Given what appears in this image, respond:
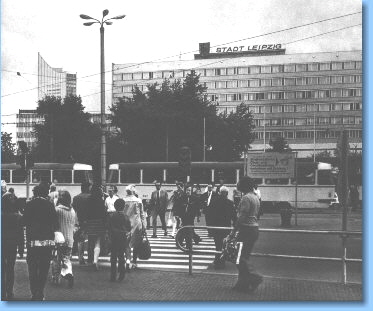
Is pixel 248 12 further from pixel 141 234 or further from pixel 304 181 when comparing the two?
pixel 304 181

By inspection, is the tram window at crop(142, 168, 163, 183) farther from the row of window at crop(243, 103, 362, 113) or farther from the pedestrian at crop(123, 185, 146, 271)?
the pedestrian at crop(123, 185, 146, 271)

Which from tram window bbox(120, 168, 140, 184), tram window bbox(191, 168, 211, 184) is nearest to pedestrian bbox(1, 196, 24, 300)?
tram window bbox(191, 168, 211, 184)

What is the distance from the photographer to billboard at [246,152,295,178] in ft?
78.4

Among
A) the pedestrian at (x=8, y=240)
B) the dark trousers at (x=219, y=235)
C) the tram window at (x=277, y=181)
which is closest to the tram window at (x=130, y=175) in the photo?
the tram window at (x=277, y=181)

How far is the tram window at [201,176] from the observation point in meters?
37.8

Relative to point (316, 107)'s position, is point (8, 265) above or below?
below

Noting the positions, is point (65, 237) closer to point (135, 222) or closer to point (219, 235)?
point (135, 222)

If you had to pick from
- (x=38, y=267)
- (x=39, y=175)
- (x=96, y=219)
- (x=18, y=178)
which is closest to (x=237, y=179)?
(x=39, y=175)

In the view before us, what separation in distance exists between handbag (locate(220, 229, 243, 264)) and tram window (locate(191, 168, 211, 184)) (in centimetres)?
2734

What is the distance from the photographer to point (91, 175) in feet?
141

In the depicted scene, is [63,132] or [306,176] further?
[63,132]

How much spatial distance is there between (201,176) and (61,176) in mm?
8931

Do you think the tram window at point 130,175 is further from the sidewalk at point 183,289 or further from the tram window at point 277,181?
the sidewalk at point 183,289

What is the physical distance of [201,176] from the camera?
37.9 metres
